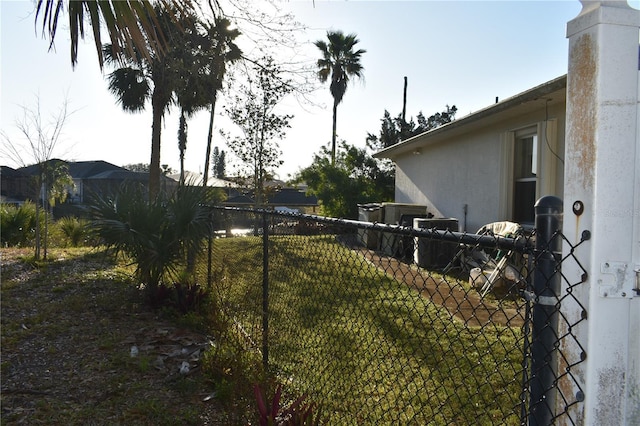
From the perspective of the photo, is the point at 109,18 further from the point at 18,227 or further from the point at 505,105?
the point at 18,227

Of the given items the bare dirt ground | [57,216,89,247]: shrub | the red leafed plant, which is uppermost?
[57,216,89,247]: shrub

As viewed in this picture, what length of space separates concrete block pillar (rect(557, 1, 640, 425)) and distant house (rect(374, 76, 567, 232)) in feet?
17.6

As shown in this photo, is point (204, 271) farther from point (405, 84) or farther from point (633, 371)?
point (405, 84)

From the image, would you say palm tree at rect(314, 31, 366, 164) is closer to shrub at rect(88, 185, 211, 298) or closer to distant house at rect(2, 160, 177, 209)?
distant house at rect(2, 160, 177, 209)

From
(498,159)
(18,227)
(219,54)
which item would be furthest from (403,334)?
(18,227)

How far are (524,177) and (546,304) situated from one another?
26.3 feet

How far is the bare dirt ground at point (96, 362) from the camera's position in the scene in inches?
137

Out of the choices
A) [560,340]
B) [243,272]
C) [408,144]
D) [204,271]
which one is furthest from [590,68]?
[408,144]

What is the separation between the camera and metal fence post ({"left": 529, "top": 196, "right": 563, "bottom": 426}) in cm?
133

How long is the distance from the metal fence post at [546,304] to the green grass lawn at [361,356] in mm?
1372

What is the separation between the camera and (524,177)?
8.70m

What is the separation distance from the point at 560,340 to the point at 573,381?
0.11 metres

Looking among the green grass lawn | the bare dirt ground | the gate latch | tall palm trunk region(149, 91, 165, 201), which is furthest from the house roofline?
tall palm trunk region(149, 91, 165, 201)

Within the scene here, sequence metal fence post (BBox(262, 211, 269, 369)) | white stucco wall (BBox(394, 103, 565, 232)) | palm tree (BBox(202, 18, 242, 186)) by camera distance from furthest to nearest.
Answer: white stucco wall (BBox(394, 103, 565, 232))
palm tree (BBox(202, 18, 242, 186))
metal fence post (BBox(262, 211, 269, 369))
